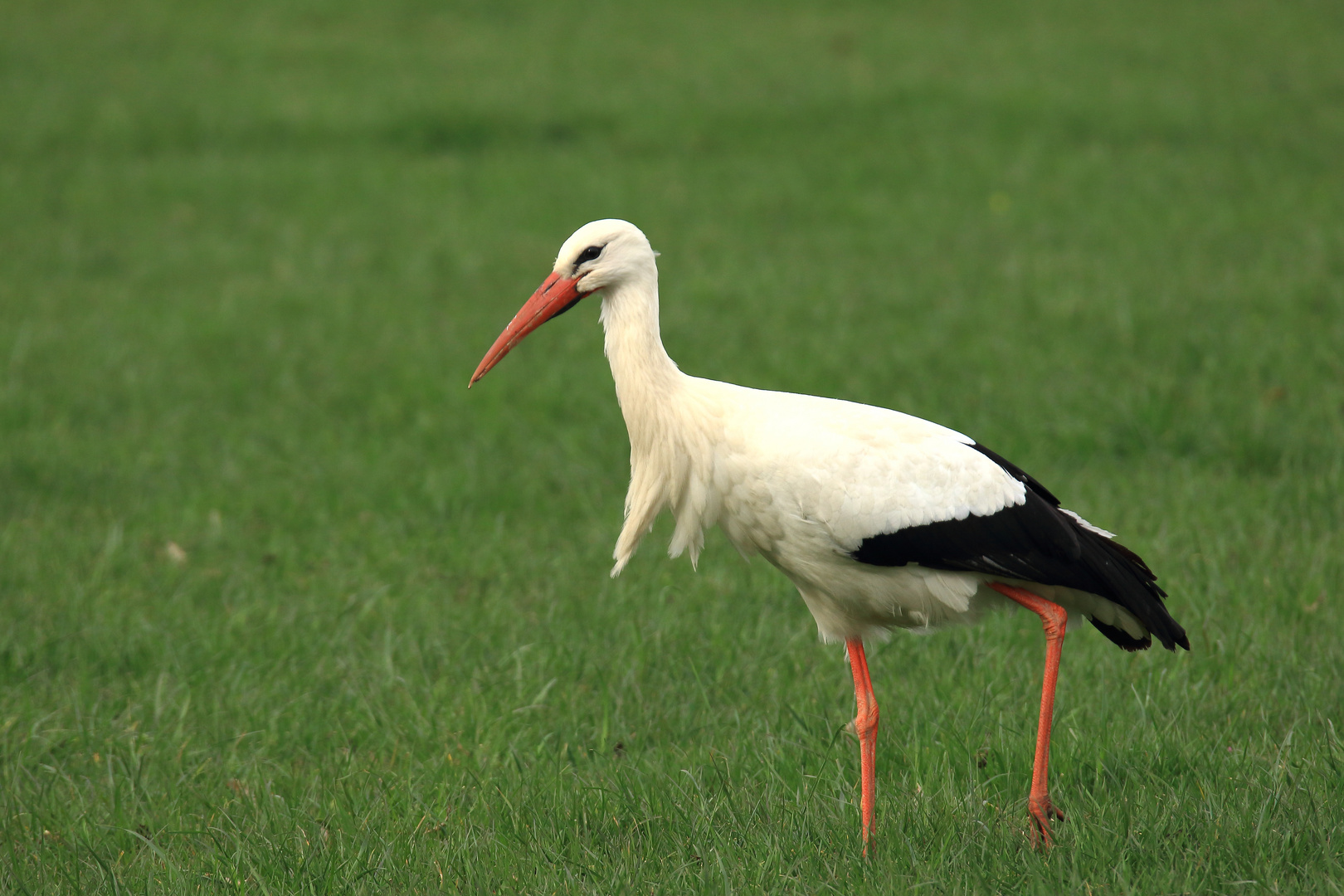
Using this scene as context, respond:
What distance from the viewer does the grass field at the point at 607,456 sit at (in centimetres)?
312

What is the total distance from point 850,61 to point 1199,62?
3.58 m

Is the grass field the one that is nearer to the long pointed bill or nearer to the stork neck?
the stork neck

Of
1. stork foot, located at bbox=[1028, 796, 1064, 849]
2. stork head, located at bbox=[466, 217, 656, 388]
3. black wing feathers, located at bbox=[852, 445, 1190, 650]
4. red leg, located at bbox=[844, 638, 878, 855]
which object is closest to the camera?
stork foot, located at bbox=[1028, 796, 1064, 849]

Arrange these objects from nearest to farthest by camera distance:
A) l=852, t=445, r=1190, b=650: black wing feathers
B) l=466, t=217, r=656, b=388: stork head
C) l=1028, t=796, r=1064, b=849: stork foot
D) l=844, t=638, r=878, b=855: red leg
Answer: l=1028, t=796, r=1064, b=849: stork foot, l=844, t=638, r=878, b=855: red leg, l=852, t=445, r=1190, b=650: black wing feathers, l=466, t=217, r=656, b=388: stork head

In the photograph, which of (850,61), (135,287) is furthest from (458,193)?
(850,61)

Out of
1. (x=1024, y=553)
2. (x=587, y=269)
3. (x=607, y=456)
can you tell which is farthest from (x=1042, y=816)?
(x=607, y=456)

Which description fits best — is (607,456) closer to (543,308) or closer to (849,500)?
(543,308)

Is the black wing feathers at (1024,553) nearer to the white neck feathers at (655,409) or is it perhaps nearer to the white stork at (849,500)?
the white stork at (849,500)

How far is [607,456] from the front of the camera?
235 inches

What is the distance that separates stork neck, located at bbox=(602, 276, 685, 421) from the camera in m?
3.23

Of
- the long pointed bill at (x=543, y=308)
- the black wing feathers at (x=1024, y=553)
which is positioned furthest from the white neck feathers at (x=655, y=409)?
the black wing feathers at (x=1024, y=553)

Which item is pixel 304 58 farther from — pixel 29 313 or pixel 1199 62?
pixel 1199 62

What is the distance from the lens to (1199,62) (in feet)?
42.3

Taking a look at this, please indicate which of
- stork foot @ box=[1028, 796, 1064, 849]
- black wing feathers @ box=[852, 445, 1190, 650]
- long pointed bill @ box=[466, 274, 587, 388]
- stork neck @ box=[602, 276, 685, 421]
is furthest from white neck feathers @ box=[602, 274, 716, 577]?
stork foot @ box=[1028, 796, 1064, 849]
